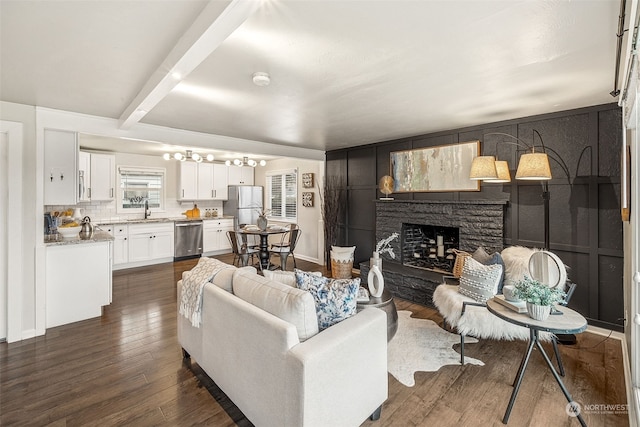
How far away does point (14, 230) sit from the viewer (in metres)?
3.05

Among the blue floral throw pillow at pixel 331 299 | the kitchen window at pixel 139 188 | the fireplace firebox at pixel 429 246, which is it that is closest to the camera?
the blue floral throw pillow at pixel 331 299

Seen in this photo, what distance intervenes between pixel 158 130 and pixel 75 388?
3.01 meters

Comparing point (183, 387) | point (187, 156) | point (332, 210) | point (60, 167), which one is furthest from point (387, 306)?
point (187, 156)

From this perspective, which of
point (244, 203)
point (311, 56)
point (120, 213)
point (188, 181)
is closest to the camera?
point (311, 56)

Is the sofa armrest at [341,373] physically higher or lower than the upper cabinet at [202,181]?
lower

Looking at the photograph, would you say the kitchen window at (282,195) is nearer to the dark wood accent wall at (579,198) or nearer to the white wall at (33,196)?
the dark wood accent wall at (579,198)

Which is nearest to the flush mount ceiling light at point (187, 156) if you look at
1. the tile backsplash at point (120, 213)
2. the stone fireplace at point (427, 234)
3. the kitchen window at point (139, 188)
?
the kitchen window at point (139, 188)

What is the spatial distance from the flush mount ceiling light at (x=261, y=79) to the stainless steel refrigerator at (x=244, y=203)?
5.30 metres

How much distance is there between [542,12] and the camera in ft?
5.26

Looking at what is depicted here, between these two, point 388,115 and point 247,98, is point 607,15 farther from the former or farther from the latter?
point 247,98

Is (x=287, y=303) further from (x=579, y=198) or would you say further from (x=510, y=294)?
(x=579, y=198)

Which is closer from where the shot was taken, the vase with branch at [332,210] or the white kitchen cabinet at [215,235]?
the vase with branch at [332,210]

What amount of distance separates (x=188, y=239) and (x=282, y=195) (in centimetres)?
243

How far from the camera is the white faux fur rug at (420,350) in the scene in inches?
99.2
